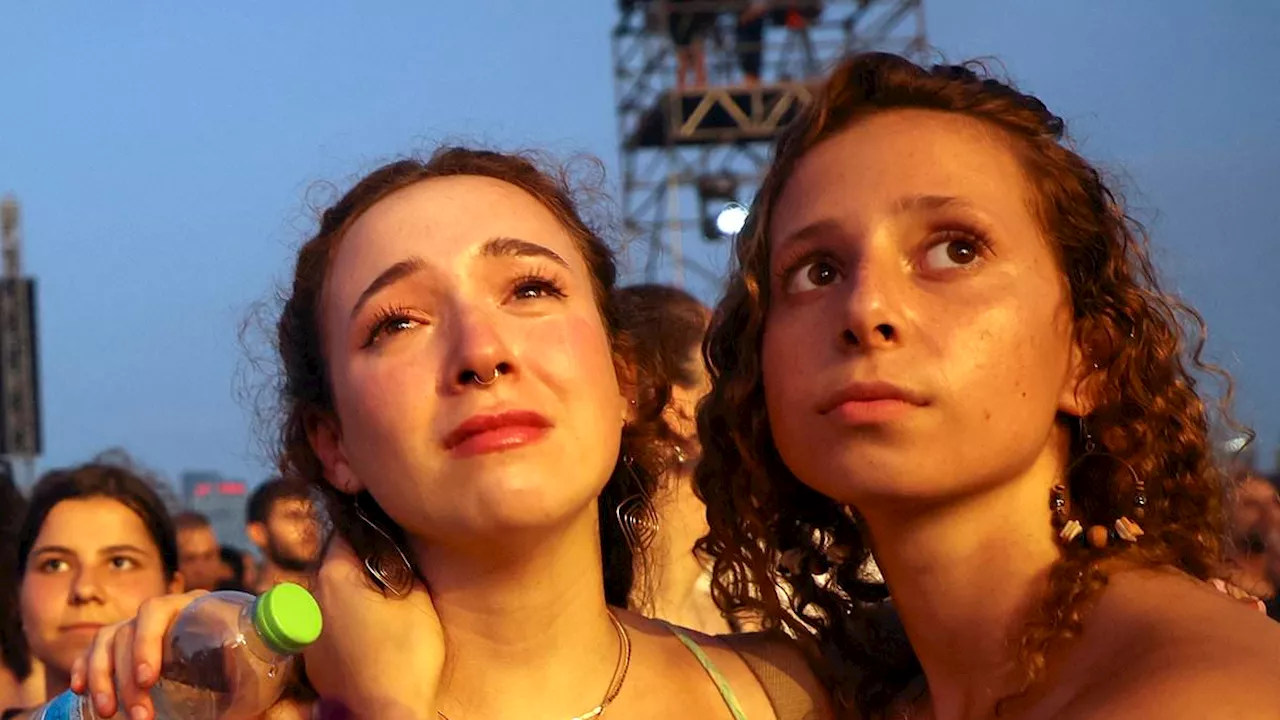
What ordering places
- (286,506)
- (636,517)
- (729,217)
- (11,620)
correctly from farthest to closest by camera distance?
(11,620) < (286,506) < (729,217) < (636,517)

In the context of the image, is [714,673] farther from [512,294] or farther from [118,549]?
[118,549]

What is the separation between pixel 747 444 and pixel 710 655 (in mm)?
347

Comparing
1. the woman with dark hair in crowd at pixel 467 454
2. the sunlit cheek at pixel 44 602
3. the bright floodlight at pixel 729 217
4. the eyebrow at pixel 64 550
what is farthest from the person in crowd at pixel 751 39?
the woman with dark hair in crowd at pixel 467 454

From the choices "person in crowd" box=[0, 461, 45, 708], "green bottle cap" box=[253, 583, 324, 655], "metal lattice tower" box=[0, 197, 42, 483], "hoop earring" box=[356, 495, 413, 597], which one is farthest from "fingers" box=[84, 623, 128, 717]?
"metal lattice tower" box=[0, 197, 42, 483]

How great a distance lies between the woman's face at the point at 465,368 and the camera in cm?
219

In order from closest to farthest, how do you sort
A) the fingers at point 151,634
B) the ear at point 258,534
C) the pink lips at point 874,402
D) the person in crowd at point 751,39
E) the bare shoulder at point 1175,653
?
the bare shoulder at point 1175,653 < the fingers at point 151,634 < the pink lips at point 874,402 < the ear at point 258,534 < the person in crowd at point 751,39

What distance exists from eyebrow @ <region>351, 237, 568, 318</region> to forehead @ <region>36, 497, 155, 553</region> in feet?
7.11

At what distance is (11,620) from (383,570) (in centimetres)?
307

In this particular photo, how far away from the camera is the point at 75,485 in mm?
4281

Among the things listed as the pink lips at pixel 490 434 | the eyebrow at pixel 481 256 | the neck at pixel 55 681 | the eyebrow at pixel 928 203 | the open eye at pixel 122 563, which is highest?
the eyebrow at pixel 928 203

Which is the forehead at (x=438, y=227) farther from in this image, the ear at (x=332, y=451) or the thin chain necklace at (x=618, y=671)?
the thin chain necklace at (x=618, y=671)

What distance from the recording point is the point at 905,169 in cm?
228

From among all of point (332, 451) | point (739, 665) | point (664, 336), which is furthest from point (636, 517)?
point (332, 451)

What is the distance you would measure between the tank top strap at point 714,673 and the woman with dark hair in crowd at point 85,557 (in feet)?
6.62
